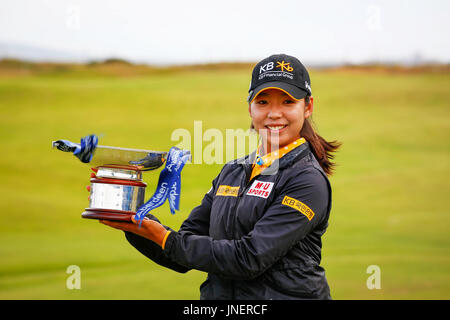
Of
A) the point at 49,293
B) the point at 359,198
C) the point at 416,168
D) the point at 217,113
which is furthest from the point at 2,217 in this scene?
the point at 416,168

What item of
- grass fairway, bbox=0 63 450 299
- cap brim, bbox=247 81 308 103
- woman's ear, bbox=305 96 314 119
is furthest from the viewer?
grass fairway, bbox=0 63 450 299

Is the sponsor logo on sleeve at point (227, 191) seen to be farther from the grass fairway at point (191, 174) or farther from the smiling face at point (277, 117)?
the grass fairway at point (191, 174)

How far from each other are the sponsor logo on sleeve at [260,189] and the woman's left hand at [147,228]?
26 cm

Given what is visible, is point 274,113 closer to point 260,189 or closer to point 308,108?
point 308,108

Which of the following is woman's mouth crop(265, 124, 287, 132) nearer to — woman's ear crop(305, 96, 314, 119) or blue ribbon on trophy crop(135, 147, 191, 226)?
woman's ear crop(305, 96, 314, 119)

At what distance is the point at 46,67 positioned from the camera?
909 centimetres

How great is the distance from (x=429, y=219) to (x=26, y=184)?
5202mm

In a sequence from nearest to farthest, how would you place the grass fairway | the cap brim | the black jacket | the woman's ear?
the black jacket → the cap brim → the woman's ear → the grass fairway

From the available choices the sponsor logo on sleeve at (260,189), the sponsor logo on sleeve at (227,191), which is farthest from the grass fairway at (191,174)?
the sponsor logo on sleeve at (260,189)

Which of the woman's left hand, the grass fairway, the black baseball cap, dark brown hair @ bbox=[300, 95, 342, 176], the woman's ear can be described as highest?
the grass fairway

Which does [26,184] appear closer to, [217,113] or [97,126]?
[97,126]

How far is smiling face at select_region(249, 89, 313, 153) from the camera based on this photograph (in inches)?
65.7

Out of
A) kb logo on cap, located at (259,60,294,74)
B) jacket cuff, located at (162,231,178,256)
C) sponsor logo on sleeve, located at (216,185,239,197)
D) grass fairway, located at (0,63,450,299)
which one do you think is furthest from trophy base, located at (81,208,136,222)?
grass fairway, located at (0,63,450,299)

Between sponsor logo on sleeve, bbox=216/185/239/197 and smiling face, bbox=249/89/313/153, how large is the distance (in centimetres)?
15
